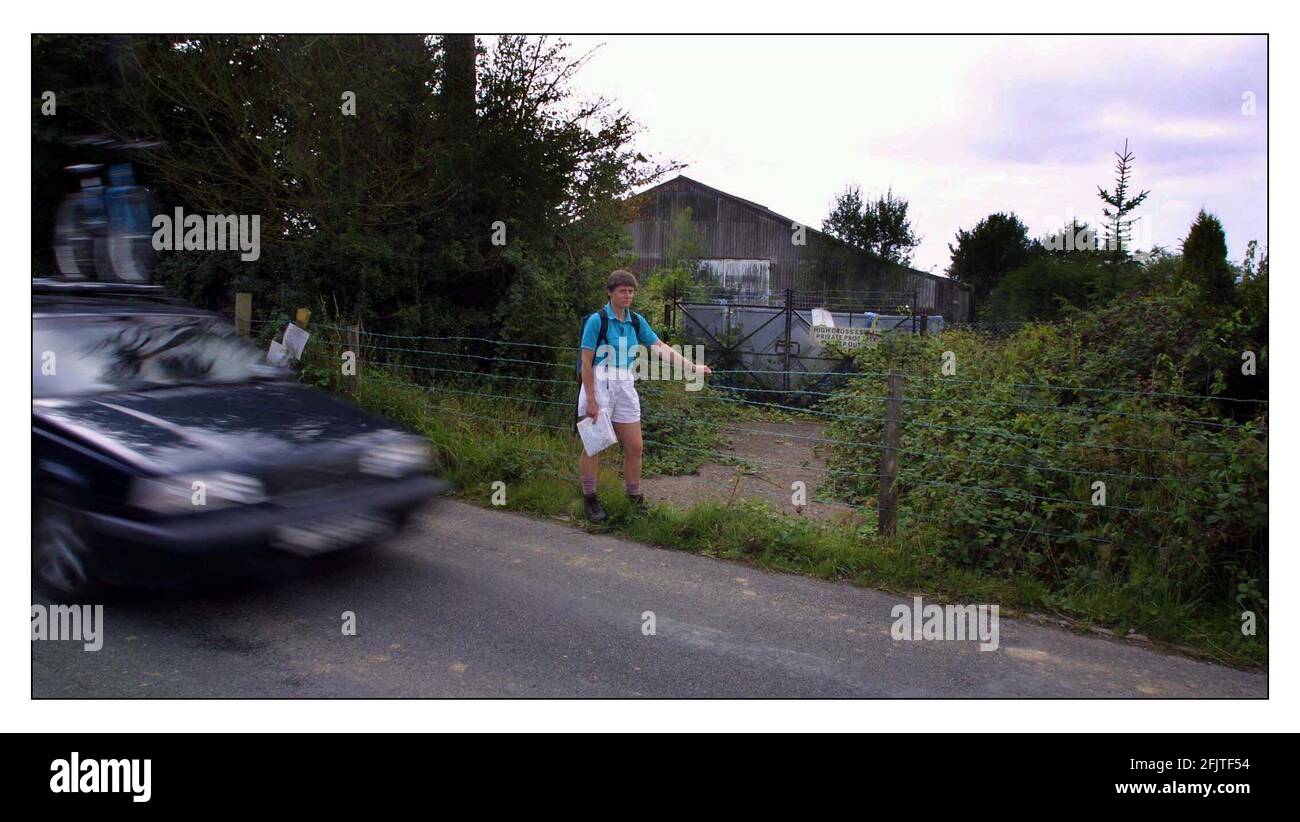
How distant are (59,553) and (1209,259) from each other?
918cm

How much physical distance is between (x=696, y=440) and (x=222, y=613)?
21.7 ft

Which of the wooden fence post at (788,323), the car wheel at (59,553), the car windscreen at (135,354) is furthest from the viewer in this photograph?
the wooden fence post at (788,323)

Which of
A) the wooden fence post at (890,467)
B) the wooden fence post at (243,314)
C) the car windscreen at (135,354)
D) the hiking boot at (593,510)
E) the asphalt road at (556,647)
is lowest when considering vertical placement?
the asphalt road at (556,647)

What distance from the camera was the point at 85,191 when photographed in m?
10.1

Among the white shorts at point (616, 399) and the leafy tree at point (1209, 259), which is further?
the leafy tree at point (1209, 259)

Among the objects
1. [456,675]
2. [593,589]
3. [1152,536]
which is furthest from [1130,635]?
[456,675]

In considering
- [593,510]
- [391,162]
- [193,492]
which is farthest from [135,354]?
[391,162]

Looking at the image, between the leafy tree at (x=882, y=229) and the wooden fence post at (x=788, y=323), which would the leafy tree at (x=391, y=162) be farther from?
the leafy tree at (x=882, y=229)

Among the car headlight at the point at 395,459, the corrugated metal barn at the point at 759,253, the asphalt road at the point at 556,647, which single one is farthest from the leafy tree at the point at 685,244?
the asphalt road at the point at 556,647

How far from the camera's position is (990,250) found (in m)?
32.4

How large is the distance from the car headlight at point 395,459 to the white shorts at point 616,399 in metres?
1.34

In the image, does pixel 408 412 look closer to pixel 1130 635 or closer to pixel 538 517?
pixel 538 517

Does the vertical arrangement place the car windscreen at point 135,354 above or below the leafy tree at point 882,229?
below

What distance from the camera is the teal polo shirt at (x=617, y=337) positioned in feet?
21.3
